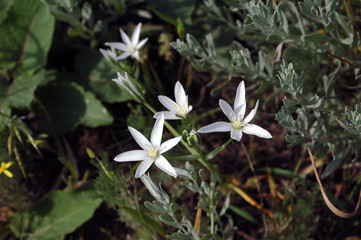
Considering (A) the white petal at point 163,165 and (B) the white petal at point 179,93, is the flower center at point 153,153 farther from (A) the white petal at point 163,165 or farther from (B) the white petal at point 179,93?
(B) the white petal at point 179,93

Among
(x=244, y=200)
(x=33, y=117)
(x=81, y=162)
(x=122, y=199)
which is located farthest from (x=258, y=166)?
(x=33, y=117)

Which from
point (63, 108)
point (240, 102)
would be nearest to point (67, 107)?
point (63, 108)

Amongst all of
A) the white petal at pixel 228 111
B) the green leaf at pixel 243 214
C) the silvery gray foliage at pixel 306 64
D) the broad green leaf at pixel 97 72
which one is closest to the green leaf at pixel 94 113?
the broad green leaf at pixel 97 72

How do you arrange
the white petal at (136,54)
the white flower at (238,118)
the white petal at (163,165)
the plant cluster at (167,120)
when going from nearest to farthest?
the white petal at (163,165) → the white flower at (238,118) → the plant cluster at (167,120) → the white petal at (136,54)

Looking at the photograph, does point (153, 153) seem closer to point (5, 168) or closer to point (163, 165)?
point (163, 165)

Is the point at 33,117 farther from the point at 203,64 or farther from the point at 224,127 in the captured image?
the point at 224,127
